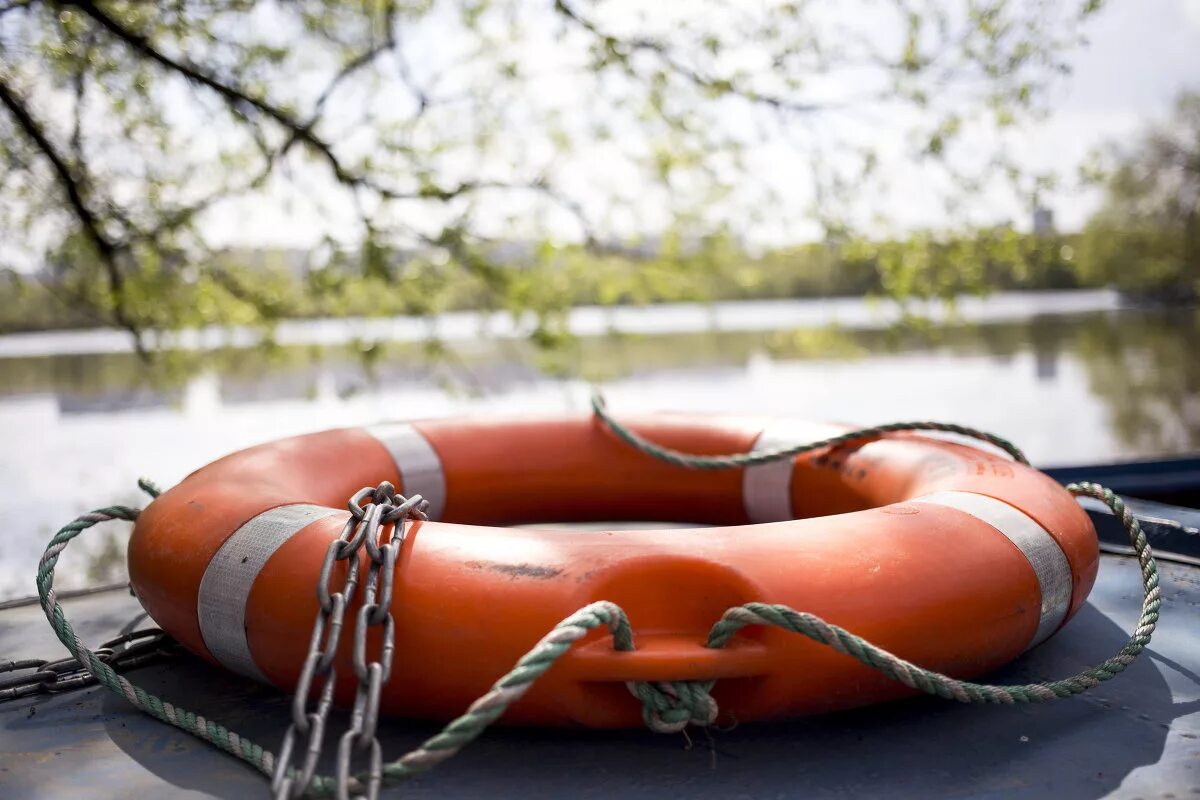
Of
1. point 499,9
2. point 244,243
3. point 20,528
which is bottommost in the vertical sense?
point 20,528

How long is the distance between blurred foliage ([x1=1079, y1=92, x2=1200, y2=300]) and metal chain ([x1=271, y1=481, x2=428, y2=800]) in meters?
19.5

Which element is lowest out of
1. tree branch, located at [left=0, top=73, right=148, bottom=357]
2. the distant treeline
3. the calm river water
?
the calm river water

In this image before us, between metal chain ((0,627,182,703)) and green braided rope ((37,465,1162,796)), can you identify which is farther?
metal chain ((0,627,182,703))

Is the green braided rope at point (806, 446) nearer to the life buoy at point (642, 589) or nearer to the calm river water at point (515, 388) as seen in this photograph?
the life buoy at point (642, 589)

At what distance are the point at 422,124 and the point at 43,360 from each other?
522 inches

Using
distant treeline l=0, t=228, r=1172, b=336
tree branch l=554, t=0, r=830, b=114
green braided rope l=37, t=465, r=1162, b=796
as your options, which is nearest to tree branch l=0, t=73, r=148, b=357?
distant treeline l=0, t=228, r=1172, b=336

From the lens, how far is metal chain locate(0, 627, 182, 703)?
1658 millimetres

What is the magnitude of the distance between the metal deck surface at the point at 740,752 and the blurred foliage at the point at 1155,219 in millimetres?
19038

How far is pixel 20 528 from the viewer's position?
530 cm

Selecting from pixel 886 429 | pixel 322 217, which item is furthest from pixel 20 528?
pixel 886 429

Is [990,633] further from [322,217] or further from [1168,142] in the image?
[1168,142]

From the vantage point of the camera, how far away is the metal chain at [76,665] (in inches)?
65.3

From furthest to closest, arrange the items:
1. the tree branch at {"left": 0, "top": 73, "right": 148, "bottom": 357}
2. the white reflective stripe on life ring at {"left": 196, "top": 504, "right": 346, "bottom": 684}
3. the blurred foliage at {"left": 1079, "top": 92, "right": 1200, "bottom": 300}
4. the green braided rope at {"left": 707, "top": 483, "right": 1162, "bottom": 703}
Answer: the blurred foliage at {"left": 1079, "top": 92, "right": 1200, "bottom": 300}, the tree branch at {"left": 0, "top": 73, "right": 148, "bottom": 357}, the white reflective stripe on life ring at {"left": 196, "top": 504, "right": 346, "bottom": 684}, the green braided rope at {"left": 707, "top": 483, "right": 1162, "bottom": 703}

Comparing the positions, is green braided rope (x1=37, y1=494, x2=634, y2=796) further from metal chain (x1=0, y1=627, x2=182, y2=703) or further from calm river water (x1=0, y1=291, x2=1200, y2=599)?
calm river water (x1=0, y1=291, x2=1200, y2=599)
